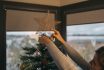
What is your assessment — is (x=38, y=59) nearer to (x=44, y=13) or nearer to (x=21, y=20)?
(x=21, y=20)

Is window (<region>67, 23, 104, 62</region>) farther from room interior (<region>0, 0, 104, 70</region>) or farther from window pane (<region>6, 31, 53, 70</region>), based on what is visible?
window pane (<region>6, 31, 53, 70</region>)

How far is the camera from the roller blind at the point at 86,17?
8.91 feet

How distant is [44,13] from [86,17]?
641mm

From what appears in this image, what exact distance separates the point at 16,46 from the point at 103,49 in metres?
1.90

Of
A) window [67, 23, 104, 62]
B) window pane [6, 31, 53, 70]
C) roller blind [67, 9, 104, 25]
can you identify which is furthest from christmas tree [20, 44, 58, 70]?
roller blind [67, 9, 104, 25]

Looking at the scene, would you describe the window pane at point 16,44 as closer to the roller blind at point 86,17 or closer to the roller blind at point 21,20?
the roller blind at point 21,20

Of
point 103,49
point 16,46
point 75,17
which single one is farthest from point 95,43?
point 103,49

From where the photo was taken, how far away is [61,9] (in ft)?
10.8

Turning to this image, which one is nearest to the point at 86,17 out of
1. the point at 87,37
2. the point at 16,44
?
the point at 87,37

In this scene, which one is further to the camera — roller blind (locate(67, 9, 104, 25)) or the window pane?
the window pane

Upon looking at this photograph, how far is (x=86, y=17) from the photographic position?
9.48 ft

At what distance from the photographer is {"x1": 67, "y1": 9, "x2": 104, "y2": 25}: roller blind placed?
2.72 m

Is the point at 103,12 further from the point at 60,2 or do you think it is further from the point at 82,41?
the point at 60,2

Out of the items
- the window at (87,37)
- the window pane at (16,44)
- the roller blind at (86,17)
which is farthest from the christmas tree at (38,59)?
the roller blind at (86,17)
